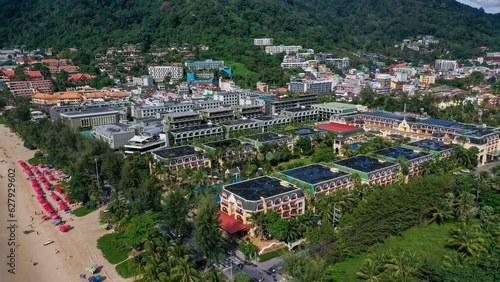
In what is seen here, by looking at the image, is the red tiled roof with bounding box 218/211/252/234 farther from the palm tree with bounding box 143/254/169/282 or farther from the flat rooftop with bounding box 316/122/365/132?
the flat rooftop with bounding box 316/122/365/132

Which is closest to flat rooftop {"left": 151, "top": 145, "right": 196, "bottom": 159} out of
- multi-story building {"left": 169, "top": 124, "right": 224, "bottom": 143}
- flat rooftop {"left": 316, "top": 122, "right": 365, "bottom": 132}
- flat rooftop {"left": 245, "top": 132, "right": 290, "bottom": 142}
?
multi-story building {"left": 169, "top": 124, "right": 224, "bottom": 143}

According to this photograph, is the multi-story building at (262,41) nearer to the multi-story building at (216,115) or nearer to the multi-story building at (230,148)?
the multi-story building at (216,115)

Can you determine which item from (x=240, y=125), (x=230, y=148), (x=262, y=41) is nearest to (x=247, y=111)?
(x=240, y=125)

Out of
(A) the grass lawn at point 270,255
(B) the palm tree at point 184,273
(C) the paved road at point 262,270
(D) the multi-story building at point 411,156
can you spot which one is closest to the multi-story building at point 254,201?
(A) the grass lawn at point 270,255

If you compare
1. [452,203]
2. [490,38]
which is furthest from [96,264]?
[490,38]

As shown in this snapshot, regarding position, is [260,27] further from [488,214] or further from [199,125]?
[488,214]

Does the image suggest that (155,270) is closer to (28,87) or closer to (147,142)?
(147,142)
